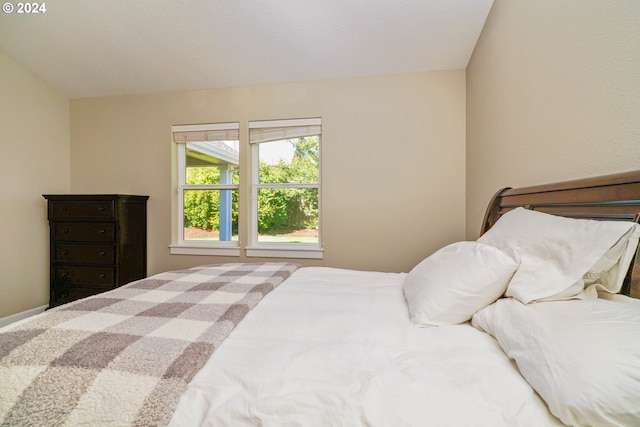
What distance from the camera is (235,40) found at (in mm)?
2346

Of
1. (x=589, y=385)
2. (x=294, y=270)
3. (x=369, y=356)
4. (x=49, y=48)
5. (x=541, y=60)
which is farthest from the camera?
(x=49, y=48)

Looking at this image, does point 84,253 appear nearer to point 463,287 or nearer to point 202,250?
point 202,250

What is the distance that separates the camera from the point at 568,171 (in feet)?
3.59

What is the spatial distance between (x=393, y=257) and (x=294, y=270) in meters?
1.21

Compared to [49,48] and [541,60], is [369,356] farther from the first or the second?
[49,48]

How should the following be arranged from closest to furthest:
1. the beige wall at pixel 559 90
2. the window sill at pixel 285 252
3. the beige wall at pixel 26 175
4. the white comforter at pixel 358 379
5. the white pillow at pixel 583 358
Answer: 1. the white pillow at pixel 583 358
2. the white comforter at pixel 358 379
3. the beige wall at pixel 559 90
4. the beige wall at pixel 26 175
5. the window sill at pixel 285 252

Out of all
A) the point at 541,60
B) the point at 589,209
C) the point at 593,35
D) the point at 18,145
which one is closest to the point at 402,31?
the point at 541,60

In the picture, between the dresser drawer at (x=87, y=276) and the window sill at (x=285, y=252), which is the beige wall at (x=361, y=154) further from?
the dresser drawer at (x=87, y=276)

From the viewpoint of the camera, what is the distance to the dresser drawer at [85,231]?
2.70m

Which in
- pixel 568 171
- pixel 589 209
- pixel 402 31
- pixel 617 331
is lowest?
pixel 617 331

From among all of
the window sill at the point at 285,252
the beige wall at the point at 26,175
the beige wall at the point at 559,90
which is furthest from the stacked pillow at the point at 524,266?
the beige wall at the point at 26,175

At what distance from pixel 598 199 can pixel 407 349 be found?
0.78m

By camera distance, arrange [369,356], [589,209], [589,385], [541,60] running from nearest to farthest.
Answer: [589,385] < [369,356] < [589,209] < [541,60]

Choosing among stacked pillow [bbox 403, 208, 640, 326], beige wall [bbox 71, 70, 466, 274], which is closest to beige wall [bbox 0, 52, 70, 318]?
beige wall [bbox 71, 70, 466, 274]
